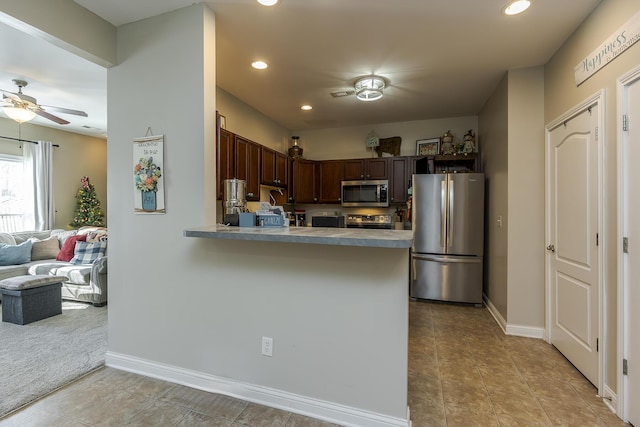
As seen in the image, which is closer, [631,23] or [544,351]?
[631,23]

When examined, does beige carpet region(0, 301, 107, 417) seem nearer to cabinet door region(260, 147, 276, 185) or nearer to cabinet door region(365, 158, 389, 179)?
cabinet door region(260, 147, 276, 185)

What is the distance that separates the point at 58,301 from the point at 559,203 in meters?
5.49

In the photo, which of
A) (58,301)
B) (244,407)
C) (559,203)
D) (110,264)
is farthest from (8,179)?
(559,203)

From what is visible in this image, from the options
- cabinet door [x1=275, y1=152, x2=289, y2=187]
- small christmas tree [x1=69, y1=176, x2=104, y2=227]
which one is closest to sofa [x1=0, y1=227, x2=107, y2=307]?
small christmas tree [x1=69, y1=176, x2=104, y2=227]

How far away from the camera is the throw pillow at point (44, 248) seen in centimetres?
479

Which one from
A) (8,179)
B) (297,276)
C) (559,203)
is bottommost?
(297,276)

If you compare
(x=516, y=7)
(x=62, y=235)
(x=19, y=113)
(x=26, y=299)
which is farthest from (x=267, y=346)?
(x=62, y=235)

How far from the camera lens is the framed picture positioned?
478cm

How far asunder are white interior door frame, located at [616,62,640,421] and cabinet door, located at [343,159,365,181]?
3.34 meters

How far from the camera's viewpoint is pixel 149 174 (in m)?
2.24

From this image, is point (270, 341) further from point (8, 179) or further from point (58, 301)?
point (8, 179)

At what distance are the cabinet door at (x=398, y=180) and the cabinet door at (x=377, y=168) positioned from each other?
95mm

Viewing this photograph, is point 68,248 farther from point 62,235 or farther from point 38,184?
point 38,184

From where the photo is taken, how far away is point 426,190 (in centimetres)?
407
